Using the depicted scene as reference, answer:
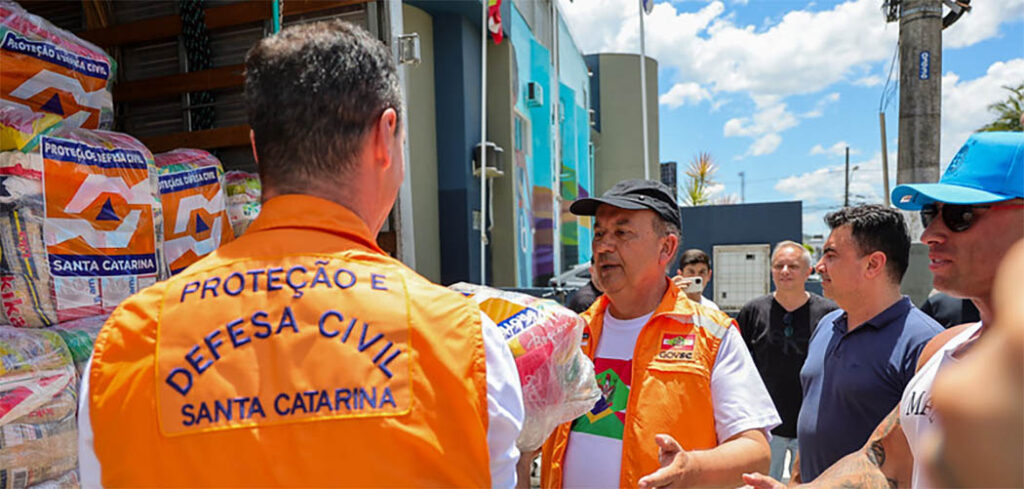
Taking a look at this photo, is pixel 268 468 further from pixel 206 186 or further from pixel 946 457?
pixel 206 186

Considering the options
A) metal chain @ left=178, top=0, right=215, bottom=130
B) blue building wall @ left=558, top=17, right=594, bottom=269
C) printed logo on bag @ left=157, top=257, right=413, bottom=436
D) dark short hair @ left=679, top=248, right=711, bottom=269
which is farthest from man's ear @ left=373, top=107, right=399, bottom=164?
blue building wall @ left=558, top=17, right=594, bottom=269

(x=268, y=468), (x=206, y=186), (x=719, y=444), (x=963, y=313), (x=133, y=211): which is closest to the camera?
(x=268, y=468)

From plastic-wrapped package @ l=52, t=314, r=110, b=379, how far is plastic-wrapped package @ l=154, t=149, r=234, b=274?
47 cm

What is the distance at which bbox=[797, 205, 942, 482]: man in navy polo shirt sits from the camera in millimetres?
2434

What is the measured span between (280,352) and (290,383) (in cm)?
5

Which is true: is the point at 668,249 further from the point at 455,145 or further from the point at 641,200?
the point at 455,145

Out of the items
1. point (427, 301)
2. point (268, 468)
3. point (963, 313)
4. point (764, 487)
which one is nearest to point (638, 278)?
point (764, 487)

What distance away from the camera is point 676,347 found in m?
1.98

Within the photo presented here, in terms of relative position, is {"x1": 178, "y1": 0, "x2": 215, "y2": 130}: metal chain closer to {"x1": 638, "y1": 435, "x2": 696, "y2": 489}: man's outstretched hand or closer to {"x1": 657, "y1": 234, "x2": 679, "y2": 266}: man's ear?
{"x1": 657, "y1": 234, "x2": 679, "y2": 266}: man's ear

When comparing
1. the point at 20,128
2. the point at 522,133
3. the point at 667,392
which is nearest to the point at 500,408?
the point at 667,392

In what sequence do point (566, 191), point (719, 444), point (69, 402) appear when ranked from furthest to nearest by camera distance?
point (566, 191), point (69, 402), point (719, 444)

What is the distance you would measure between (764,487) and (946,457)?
1.51m

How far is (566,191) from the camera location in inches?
455

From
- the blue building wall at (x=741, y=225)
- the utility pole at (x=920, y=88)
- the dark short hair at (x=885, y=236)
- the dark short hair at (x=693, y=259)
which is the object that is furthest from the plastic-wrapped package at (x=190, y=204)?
the utility pole at (x=920, y=88)
